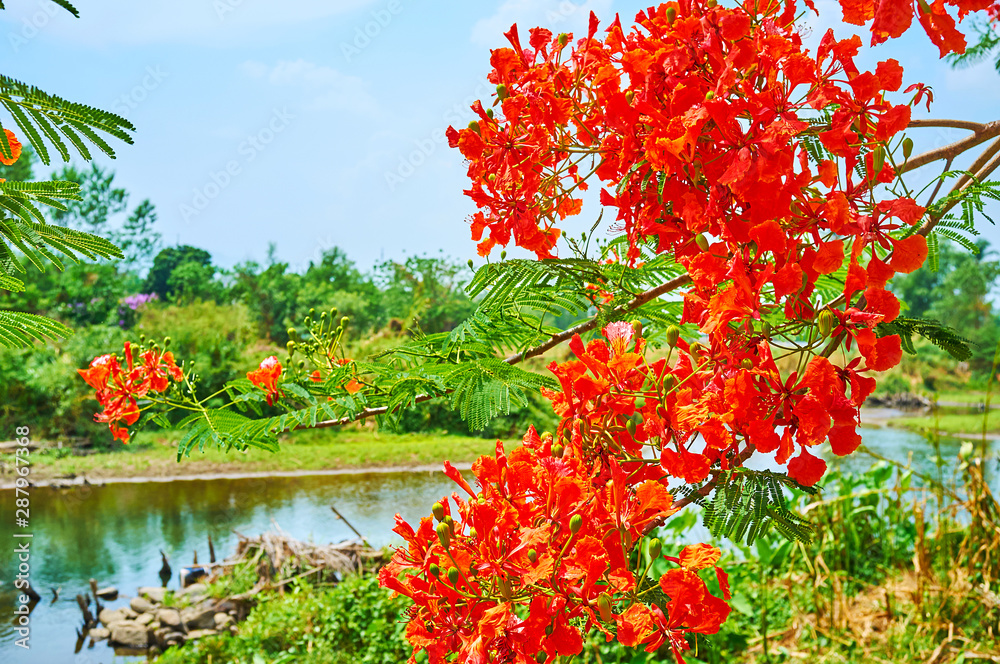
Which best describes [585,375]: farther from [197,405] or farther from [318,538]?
[318,538]

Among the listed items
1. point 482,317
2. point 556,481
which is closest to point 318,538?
point 482,317

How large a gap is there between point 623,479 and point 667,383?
10 centimetres

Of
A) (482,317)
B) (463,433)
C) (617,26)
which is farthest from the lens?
(463,433)

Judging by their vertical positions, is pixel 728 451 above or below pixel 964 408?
above

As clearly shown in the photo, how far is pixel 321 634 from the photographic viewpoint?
277 cm

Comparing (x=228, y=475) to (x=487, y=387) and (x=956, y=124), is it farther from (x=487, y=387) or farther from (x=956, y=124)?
(x=956, y=124)

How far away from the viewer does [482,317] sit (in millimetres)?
1079

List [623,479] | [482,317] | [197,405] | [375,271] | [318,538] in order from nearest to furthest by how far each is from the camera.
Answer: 1. [623,479]
2. [482,317]
3. [197,405]
4. [318,538]
5. [375,271]

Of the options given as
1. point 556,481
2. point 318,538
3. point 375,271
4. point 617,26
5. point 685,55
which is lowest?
point 318,538

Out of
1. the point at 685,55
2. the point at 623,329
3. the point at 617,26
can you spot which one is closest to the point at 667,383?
the point at 623,329

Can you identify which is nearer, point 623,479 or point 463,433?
point 623,479

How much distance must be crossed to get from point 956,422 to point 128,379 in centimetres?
904

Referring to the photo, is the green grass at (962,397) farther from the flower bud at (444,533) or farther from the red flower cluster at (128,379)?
the flower bud at (444,533)

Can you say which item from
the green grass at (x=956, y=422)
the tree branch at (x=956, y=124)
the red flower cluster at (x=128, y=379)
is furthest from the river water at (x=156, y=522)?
the tree branch at (x=956, y=124)
